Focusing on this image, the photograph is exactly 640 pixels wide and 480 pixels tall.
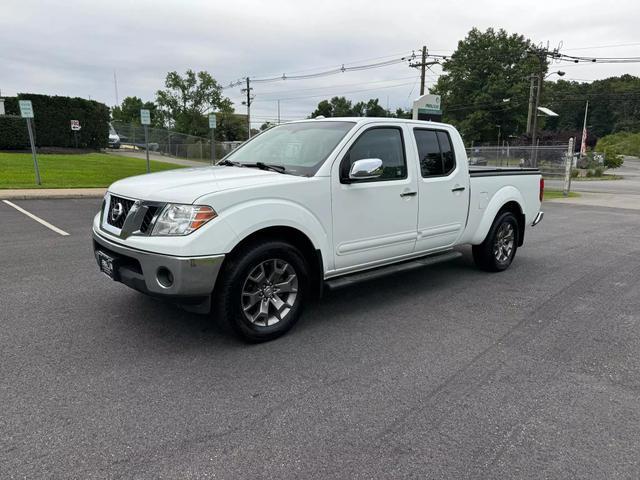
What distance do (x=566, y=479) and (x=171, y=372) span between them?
8.21ft

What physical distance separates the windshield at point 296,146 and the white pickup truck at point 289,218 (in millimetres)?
17

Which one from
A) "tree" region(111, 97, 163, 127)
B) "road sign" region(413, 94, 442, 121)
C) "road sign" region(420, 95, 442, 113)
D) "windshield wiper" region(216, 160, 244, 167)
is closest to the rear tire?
"windshield wiper" region(216, 160, 244, 167)

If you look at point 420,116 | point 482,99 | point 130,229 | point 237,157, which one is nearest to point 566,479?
point 130,229

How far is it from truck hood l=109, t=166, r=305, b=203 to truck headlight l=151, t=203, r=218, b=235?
6 centimetres

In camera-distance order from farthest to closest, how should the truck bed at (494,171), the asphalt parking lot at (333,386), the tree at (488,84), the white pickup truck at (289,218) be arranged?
the tree at (488,84), the truck bed at (494,171), the white pickup truck at (289,218), the asphalt parking lot at (333,386)

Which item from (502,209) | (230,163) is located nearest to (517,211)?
(502,209)

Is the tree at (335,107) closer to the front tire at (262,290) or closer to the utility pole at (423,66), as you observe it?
the utility pole at (423,66)

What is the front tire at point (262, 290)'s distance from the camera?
366 centimetres

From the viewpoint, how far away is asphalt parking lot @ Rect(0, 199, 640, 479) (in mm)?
2514

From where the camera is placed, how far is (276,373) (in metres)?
3.44

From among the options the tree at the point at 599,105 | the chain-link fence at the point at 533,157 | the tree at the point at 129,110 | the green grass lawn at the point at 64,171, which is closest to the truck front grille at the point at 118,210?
the green grass lawn at the point at 64,171

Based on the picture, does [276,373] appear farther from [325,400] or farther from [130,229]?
[130,229]

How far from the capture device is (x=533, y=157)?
2394 centimetres

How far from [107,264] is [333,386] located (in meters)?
2.08
